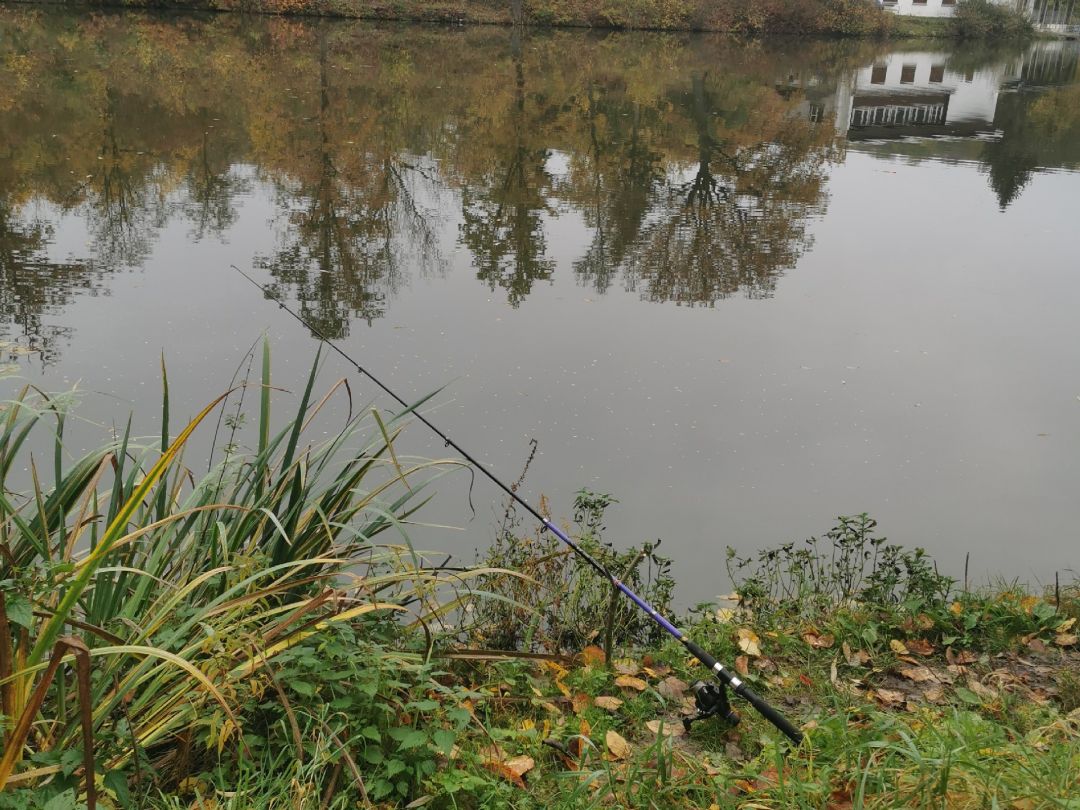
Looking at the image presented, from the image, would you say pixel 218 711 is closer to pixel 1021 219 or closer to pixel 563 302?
pixel 563 302

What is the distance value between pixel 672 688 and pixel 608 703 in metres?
0.27

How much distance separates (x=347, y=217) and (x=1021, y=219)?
25.6ft

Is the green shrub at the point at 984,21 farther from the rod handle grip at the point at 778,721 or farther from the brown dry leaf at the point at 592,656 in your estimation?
the rod handle grip at the point at 778,721

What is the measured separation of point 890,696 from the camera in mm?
3234

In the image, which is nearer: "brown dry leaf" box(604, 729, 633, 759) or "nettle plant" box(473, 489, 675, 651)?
"brown dry leaf" box(604, 729, 633, 759)

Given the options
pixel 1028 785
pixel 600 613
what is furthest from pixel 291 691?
pixel 1028 785

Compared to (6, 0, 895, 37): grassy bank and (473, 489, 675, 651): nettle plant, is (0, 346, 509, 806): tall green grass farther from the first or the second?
(6, 0, 895, 37): grassy bank

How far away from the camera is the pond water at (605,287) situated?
5066mm

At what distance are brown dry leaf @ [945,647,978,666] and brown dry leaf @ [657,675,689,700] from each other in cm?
102

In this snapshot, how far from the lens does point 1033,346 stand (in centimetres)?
732

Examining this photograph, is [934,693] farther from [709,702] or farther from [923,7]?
[923,7]

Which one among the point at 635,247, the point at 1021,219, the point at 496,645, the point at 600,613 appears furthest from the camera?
the point at 1021,219

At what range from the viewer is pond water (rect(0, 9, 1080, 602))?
5.07m

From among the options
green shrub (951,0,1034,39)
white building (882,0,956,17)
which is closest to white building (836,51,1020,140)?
green shrub (951,0,1034,39)
